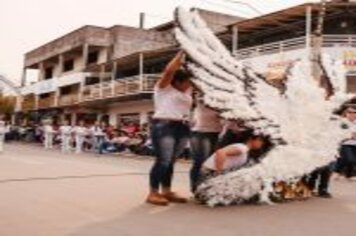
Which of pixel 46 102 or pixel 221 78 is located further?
pixel 46 102

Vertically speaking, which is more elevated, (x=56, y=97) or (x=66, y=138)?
(x=56, y=97)

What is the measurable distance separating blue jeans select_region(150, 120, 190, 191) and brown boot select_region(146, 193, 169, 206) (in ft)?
0.27

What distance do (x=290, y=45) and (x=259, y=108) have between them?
2315 cm

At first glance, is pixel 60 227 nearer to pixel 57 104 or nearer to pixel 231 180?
pixel 231 180

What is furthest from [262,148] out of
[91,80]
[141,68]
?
[91,80]

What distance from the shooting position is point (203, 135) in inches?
330

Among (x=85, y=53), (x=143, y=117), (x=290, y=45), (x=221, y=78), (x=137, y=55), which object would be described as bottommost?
(x=221, y=78)

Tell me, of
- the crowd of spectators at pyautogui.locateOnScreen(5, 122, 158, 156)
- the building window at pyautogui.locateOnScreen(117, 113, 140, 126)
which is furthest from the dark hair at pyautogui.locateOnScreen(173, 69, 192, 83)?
the building window at pyautogui.locateOnScreen(117, 113, 140, 126)

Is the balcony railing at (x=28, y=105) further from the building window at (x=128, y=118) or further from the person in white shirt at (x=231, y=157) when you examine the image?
the person in white shirt at (x=231, y=157)

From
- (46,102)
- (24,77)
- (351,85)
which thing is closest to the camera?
(351,85)

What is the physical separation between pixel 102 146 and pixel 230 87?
76.2 feet

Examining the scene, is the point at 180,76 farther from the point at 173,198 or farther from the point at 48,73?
the point at 48,73

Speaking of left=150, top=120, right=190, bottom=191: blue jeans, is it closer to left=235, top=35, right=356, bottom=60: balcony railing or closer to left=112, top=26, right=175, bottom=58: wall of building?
left=235, top=35, right=356, bottom=60: balcony railing

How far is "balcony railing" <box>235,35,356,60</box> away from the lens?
95.2 feet
